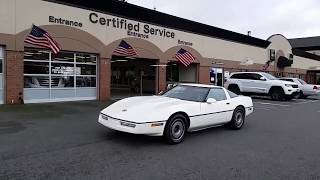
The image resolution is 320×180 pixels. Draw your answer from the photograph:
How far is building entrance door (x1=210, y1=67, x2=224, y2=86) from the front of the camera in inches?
1111

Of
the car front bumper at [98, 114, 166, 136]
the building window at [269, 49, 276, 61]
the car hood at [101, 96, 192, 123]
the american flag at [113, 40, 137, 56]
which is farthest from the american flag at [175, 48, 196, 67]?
the car front bumper at [98, 114, 166, 136]

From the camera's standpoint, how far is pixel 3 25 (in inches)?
591

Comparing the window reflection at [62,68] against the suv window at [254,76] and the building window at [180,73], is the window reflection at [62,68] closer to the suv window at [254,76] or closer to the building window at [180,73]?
the building window at [180,73]

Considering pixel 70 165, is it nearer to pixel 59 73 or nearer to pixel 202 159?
pixel 202 159

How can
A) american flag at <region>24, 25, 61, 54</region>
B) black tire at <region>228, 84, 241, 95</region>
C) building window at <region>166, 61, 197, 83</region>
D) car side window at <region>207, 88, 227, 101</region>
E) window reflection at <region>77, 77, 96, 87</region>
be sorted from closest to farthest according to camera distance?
car side window at <region>207, 88, 227, 101</region>, american flag at <region>24, 25, 61, 54</region>, window reflection at <region>77, 77, 96, 87</region>, black tire at <region>228, 84, 241, 95</region>, building window at <region>166, 61, 197, 83</region>

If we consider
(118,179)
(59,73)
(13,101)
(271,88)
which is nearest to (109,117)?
(118,179)

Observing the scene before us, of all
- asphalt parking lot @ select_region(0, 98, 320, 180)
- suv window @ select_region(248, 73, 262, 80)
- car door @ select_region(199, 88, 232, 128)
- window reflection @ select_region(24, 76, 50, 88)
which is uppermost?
suv window @ select_region(248, 73, 262, 80)

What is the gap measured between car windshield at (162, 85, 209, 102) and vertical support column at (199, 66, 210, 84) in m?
17.3

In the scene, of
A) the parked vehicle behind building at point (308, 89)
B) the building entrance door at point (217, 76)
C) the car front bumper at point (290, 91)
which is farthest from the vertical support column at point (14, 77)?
the parked vehicle behind building at point (308, 89)

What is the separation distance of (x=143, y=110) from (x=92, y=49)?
11.5 meters

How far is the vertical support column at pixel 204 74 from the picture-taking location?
27.2 meters

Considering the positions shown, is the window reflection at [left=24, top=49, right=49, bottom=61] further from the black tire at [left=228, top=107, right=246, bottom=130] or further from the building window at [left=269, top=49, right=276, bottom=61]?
the building window at [left=269, top=49, right=276, bottom=61]

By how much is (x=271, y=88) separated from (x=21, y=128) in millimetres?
18005

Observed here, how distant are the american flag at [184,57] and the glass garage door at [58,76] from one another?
7131mm
